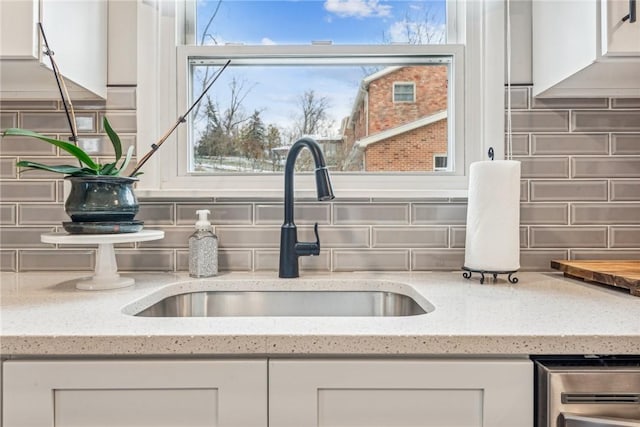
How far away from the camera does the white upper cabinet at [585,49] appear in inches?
38.2

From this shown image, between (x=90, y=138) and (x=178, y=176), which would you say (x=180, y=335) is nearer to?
(x=178, y=176)

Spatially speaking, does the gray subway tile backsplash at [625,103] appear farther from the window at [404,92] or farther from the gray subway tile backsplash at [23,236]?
the gray subway tile backsplash at [23,236]

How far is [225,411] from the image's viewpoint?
2.30ft

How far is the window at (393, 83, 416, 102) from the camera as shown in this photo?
1.41 m

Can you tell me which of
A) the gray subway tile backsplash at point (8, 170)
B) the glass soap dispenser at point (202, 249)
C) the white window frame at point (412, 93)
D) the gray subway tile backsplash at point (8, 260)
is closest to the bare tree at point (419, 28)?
the white window frame at point (412, 93)

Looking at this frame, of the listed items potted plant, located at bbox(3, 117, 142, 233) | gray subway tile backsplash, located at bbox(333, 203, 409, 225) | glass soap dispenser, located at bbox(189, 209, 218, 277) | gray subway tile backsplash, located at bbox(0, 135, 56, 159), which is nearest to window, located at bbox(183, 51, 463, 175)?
gray subway tile backsplash, located at bbox(333, 203, 409, 225)

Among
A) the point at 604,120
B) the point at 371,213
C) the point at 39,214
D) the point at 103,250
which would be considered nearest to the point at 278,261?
the point at 371,213

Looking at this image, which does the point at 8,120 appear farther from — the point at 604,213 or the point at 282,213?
the point at 604,213

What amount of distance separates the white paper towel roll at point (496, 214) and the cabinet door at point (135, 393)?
682 millimetres

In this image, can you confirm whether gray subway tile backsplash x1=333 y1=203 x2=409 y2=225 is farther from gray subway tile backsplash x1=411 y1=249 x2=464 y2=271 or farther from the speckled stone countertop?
the speckled stone countertop

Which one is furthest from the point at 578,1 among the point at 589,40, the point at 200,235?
the point at 200,235

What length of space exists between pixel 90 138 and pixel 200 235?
1.59 ft

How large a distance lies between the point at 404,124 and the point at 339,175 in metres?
0.27

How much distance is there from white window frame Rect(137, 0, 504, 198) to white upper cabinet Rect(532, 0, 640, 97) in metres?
0.12
